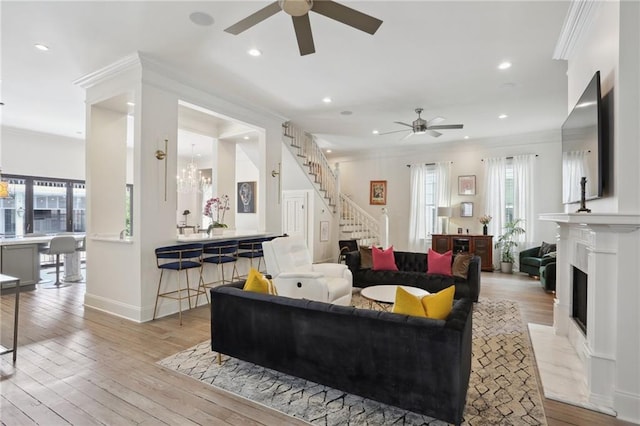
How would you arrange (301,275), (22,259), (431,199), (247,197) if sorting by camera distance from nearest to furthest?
1. (301,275)
2. (22,259)
3. (431,199)
4. (247,197)

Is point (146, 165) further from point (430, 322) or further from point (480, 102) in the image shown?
point (480, 102)

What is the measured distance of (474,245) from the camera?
7746mm

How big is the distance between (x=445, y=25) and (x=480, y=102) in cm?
271

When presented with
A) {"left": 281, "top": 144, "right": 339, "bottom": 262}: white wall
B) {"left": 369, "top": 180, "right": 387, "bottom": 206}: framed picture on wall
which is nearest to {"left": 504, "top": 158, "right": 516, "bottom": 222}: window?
{"left": 369, "top": 180, "right": 387, "bottom": 206}: framed picture on wall

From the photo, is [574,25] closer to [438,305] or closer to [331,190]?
[438,305]

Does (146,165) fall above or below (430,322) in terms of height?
above

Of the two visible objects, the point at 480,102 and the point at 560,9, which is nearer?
the point at 560,9

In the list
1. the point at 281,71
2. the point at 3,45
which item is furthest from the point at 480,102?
the point at 3,45

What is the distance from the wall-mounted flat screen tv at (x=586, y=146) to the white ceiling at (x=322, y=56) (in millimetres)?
913

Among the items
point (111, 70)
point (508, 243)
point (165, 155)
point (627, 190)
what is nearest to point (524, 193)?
point (508, 243)

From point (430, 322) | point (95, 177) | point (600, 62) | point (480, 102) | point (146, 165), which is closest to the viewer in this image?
point (430, 322)

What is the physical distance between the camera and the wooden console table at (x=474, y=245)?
7.69 metres

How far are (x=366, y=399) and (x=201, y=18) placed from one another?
3.66 metres

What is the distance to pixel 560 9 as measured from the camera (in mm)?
2988
